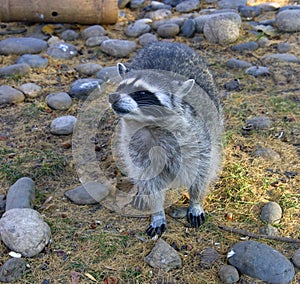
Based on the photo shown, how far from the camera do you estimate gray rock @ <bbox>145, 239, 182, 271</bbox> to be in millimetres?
2996

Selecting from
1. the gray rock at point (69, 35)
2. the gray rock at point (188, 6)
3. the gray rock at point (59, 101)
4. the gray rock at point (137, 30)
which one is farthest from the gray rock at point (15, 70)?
the gray rock at point (188, 6)

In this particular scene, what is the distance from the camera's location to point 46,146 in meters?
4.25

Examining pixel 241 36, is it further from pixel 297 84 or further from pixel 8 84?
pixel 8 84

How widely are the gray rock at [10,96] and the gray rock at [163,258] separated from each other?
8.41 ft

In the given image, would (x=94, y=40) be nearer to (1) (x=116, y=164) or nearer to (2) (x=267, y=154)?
(1) (x=116, y=164)

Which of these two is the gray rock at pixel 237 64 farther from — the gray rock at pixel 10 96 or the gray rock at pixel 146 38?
the gray rock at pixel 10 96

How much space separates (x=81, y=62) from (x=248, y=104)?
2223 millimetres

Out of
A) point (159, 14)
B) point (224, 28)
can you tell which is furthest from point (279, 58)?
point (159, 14)

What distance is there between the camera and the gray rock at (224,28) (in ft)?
20.4

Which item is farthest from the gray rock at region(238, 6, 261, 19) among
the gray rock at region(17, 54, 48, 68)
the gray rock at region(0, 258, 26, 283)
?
the gray rock at region(0, 258, 26, 283)

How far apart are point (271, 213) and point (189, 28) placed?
3.83 metres

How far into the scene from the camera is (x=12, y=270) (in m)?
2.91

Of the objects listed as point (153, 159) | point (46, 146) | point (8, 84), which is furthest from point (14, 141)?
point (153, 159)

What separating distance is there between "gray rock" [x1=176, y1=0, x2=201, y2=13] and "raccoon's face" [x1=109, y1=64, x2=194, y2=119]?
488 centimetres
